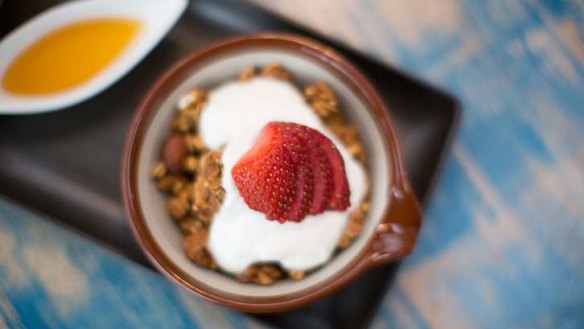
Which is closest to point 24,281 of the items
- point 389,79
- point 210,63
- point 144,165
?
point 144,165

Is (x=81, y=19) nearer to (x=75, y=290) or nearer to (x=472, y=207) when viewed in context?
(x=75, y=290)

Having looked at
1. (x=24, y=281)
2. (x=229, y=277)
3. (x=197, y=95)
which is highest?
(x=197, y=95)

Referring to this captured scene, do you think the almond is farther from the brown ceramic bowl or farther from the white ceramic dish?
the white ceramic dish

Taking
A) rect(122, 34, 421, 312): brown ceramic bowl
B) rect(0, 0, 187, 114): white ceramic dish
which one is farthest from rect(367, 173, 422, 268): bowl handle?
rect(0, 0, 187, 114): white ceramic dish

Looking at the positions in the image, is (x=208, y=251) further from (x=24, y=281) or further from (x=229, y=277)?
(x=24, y=281)

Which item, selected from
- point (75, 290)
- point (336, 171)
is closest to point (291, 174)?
point (336, 171)
